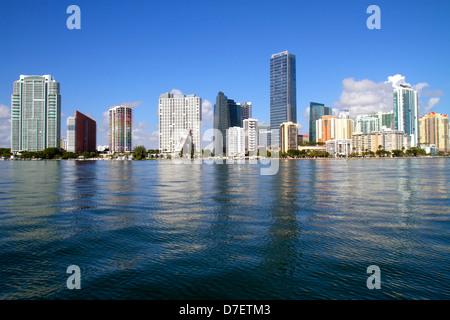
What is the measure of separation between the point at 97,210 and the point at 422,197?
101 ft

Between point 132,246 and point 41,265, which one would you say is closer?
point 41,265

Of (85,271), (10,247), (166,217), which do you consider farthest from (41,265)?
(166,217)

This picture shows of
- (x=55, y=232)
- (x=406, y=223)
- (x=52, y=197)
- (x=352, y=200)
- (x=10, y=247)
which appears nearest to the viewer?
(x=10, y=247)

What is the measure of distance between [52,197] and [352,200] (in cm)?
3016

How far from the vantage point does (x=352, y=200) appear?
1177 inches

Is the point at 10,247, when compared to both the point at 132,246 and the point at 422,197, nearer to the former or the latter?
the point at 132,246

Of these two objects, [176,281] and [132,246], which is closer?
[176,281]

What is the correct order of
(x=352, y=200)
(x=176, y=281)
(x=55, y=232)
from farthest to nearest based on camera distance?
(x=352, y=200) → (x=55, y=232) → (x=176, y=281)

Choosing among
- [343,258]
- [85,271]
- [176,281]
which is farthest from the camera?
[343,258]

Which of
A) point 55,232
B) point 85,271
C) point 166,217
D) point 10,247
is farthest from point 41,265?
point 166,217

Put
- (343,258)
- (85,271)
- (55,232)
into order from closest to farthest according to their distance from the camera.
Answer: (85,271), (343,258), (55,232)

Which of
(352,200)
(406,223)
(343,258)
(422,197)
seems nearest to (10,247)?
(343,258)
